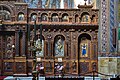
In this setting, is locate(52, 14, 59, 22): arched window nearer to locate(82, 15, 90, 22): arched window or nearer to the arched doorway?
locate(82, 15, 90, 22): arched window

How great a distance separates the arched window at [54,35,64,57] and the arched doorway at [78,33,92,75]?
102 cm

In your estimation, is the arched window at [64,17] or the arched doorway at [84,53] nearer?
the arched doorway at [84,53]

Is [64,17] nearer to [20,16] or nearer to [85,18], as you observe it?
[85,18]

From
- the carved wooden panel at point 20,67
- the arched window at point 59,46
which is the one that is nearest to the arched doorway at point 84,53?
the arched window at point 59,46

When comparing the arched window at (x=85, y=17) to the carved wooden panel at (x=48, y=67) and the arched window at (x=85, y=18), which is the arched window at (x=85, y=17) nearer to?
the arched window at (x=85, y=18)

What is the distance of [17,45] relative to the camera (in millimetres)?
21750

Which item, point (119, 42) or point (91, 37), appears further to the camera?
point (91, 37)

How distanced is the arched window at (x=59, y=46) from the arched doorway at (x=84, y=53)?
102 cm

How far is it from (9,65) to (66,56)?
3.43 metres

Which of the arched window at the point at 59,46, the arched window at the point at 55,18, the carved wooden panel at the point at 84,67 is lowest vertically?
the carved wooden panel at the point at 84,67

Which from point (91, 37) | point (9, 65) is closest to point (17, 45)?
point (9, 65)

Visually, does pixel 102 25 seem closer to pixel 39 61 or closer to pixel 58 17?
pixel 58 17

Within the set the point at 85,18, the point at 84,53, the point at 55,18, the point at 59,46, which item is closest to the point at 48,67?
the point at 59,46

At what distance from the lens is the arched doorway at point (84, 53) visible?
72.2 ft
